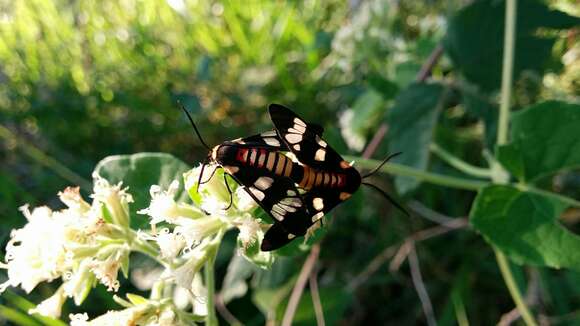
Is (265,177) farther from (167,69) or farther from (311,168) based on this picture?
(167,69)

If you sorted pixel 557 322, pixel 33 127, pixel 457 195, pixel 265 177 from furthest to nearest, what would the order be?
pixel 33 127 → pixel 457 195 → pixel 557 322 → pixel 265 177

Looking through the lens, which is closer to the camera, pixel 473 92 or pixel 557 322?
pixel 557 322

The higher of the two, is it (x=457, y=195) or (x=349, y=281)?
(x=457, y=195)

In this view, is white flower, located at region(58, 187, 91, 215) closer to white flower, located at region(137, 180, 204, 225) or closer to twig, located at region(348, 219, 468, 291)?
white flower, located at region(137, 180, 204, 225)

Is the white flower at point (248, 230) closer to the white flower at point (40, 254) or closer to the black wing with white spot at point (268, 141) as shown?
the black wing with white spot at point (268, 141)

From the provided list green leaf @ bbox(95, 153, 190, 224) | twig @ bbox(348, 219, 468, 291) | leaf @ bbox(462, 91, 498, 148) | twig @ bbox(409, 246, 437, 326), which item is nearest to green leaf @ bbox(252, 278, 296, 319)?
twig @ bbox(348, 219, 468, 291)

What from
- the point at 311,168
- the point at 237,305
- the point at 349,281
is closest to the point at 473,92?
the point at 349,281

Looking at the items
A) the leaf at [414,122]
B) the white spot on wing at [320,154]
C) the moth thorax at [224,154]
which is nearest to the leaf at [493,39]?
the leaf at [414,122]
